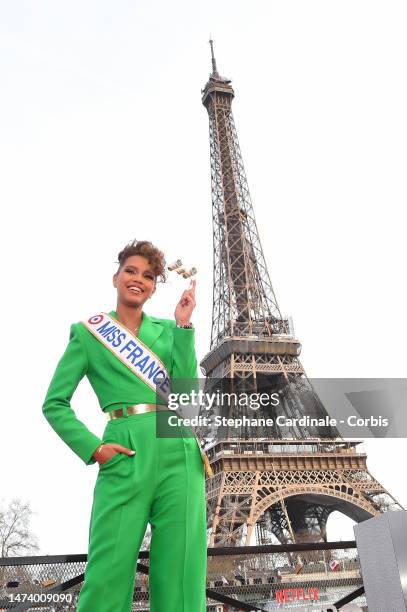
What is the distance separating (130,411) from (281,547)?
78.1 inches

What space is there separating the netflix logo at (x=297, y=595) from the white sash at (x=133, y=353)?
221cm

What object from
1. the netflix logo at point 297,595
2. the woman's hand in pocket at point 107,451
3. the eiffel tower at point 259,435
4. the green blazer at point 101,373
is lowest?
the netflix logo at point 297,595

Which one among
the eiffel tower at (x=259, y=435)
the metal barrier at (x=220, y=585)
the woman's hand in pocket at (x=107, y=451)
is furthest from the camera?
the eiffel tower at (x=259, y=435)

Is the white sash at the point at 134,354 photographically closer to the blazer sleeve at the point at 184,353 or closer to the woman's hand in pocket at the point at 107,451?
the blazer sleeve at the point at 184,353

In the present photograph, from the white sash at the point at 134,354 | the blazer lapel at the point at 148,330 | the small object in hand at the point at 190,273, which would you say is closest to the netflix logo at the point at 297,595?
the white sash at the point at 134,354

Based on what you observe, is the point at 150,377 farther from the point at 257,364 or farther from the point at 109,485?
the point at 257,364

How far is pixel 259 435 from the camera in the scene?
26578mm

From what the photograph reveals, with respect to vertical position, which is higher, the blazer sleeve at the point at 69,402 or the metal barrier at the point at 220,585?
the blazer sleeve at the point at 69,402

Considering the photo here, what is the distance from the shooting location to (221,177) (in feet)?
122

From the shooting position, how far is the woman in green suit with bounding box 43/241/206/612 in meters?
2.20

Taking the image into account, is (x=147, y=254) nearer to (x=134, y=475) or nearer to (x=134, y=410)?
(x=134, y=410)

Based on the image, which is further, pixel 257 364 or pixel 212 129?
pixel 212 129

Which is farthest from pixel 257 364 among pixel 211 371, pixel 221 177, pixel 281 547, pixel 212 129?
pixel 281 547

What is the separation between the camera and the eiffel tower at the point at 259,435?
77.4 feet
